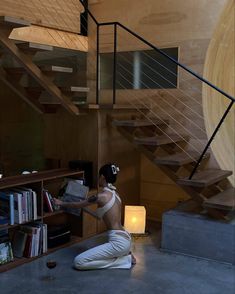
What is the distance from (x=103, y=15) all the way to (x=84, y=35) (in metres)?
0.39

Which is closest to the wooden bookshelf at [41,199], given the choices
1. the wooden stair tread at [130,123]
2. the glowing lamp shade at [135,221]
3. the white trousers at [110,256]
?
the glowing lamp shade at [135,221]

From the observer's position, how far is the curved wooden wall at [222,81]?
474 centimetres

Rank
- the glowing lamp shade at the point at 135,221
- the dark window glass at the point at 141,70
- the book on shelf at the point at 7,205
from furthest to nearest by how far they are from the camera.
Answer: the dark window glass at the point at 141,70
the glowing lamp shade at the point at 135,221
the book on shelf at the point at 7,205

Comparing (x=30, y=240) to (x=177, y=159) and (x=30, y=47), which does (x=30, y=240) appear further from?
(x=30, y=47)

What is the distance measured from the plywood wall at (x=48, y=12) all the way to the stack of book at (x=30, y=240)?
2.37 meters

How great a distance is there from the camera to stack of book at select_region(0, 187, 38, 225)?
3.83 m

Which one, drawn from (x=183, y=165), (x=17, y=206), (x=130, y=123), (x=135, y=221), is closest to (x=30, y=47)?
(x=130, y=123)

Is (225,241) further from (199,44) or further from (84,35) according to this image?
(84,35)

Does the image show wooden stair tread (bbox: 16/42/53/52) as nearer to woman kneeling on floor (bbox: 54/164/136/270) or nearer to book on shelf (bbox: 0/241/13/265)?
woman kneeling on floor (bbox: 54/164/136/270)

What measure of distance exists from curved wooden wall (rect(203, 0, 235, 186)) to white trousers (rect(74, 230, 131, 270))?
5.63ft

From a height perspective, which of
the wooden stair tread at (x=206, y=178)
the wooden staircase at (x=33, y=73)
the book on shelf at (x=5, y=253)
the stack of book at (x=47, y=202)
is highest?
the wooden staircase at (x=33, y=73)

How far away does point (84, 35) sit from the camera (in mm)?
5781

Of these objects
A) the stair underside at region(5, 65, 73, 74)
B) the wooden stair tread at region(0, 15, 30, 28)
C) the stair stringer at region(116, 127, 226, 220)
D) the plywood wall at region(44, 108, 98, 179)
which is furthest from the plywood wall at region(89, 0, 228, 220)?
the wooden stair tread at region(0, 15, 30, 28)

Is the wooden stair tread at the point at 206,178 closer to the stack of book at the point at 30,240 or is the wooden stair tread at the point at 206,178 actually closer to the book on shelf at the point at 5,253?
the stack of book at the point at 30,240
